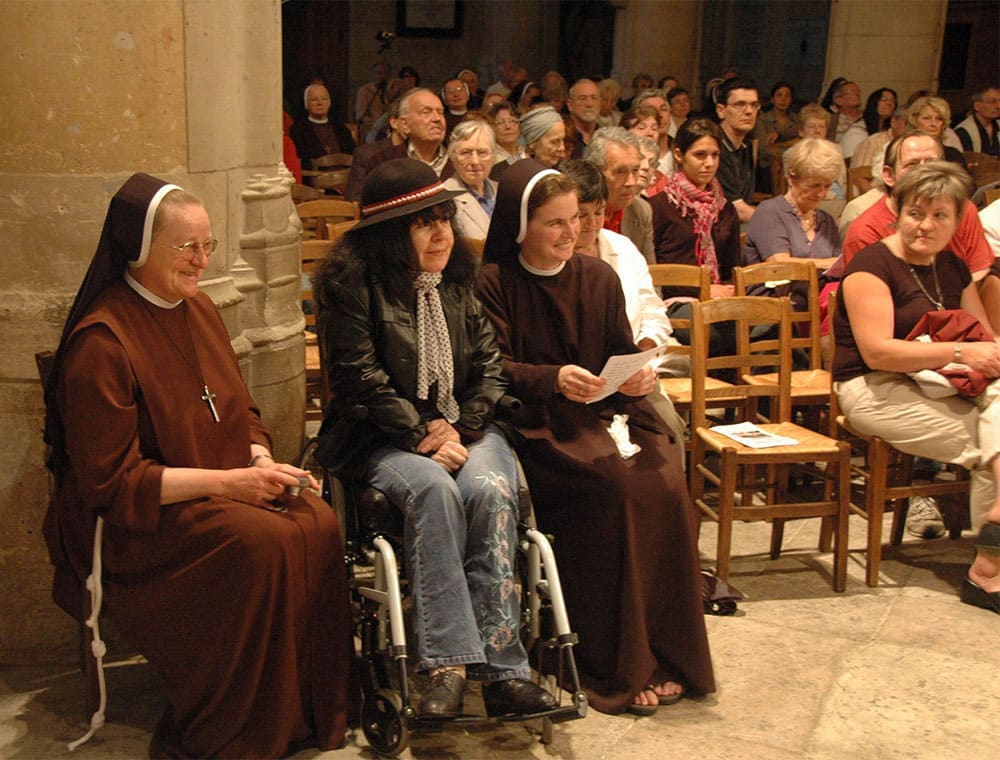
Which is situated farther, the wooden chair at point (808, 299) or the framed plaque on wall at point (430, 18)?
the framed plaque on wall at point (430, 18)

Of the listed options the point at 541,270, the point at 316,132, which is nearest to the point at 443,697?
the point at 541,270

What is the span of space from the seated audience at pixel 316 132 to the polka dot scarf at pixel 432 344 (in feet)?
20.2

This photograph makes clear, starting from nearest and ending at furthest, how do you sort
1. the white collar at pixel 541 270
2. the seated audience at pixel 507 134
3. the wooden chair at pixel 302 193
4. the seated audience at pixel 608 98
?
the white collar at pixel 541 270 < the seated audience at pixel 507 134 < the wooden chair at pixel 302 193 < the seated audience at pixel 608 98

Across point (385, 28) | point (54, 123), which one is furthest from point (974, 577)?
point (385, 28)

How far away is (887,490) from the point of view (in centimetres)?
470

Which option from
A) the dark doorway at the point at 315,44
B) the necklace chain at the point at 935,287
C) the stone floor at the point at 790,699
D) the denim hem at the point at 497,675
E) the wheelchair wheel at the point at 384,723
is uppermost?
the dark doorway at the point at 315,44

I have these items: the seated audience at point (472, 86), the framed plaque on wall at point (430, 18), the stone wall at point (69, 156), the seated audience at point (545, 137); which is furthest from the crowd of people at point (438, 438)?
the framed plaque on wall at point (430, 18)

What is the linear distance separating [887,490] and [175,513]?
8.83ft

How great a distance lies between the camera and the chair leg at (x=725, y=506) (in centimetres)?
440

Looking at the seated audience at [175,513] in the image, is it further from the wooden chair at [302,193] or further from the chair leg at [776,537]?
the wooden chair at [302,193]

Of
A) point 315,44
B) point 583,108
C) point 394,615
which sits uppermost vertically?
point 315,44

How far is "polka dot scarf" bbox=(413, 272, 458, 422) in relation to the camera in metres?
3.62

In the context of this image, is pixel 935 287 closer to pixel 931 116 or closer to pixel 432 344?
pixel 432 344

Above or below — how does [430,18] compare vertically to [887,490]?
above
